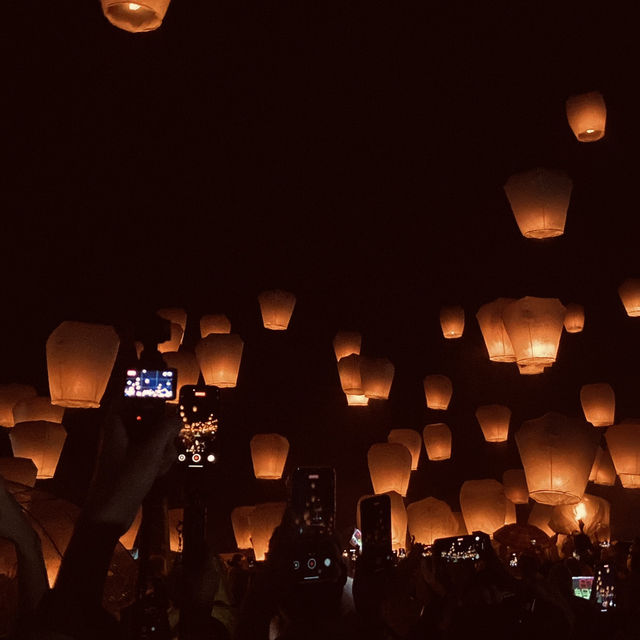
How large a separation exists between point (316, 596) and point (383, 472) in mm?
9315

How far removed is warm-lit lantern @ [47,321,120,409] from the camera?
6.70 meters

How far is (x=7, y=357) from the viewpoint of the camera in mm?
11594

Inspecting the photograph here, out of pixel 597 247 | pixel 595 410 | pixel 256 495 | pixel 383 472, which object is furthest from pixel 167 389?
pixel 256 495

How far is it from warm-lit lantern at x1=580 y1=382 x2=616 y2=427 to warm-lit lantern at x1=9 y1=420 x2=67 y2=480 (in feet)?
22.7

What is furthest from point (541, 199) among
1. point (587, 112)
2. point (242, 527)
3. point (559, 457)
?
point (242, 527)

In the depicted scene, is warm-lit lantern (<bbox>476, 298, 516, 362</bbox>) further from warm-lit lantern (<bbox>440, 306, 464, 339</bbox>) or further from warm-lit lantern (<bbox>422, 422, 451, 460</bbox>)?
warm-lit lantern (<bbox>422, 422, 451, 460</bbox>)

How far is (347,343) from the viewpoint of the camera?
1245 cm

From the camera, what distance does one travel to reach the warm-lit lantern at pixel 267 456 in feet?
37.8

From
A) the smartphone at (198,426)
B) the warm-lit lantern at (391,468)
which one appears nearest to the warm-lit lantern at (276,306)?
the warm-lit lantern at (391,468)

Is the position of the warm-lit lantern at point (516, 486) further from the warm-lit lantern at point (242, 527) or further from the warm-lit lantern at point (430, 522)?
the warm-lit lantern at point (242, 527)

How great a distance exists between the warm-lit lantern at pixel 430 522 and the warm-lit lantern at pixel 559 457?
173 inches

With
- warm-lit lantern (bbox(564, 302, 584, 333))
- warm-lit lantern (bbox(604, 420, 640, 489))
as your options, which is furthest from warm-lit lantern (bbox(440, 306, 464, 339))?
warm-lit lantern (bbox(604, 420, 640, 489))

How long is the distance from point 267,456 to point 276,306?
218cm

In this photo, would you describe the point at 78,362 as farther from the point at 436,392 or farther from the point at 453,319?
the point at 436,392
